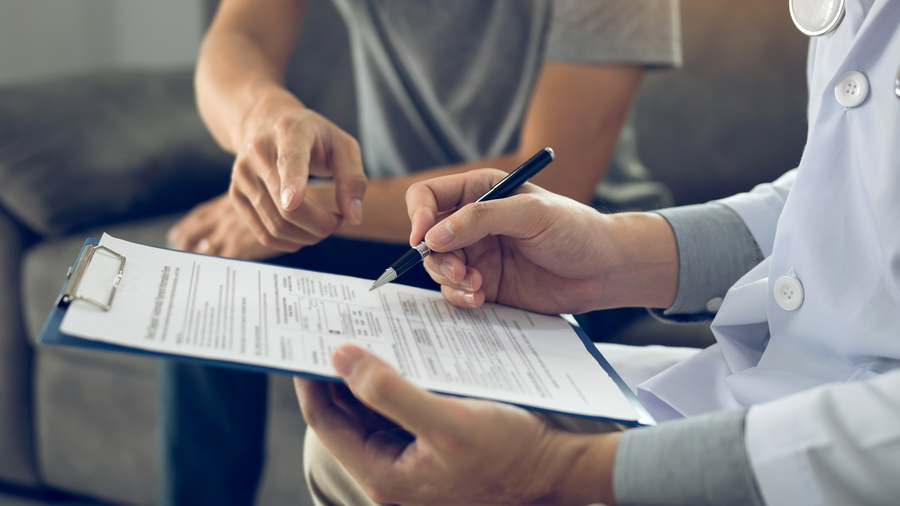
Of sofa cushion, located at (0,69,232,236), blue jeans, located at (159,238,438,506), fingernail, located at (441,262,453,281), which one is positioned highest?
fingernail, located at (441,262,453,281)

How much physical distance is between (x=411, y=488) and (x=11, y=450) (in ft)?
3.47

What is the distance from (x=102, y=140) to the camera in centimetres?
113

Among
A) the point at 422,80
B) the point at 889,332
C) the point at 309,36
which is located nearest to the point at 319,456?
the point at 889,332

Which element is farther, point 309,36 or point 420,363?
point 309,36

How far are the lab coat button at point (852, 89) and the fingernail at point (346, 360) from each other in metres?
0.36

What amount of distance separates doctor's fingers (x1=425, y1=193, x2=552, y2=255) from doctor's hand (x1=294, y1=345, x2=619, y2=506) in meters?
0.15

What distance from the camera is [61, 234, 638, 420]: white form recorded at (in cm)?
36

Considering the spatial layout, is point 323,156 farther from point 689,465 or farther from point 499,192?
point 689,465

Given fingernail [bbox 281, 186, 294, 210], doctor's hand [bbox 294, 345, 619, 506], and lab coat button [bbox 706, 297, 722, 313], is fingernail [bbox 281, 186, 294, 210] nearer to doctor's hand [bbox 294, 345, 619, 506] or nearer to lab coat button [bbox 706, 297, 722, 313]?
doctor's hand [bbox 294, 345, 619, 506]

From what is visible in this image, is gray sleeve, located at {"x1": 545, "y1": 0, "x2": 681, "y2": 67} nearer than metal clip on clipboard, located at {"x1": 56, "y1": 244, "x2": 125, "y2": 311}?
No

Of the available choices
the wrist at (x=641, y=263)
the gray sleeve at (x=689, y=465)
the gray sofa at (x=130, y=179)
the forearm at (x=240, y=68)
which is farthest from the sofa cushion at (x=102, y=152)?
the gray sleeve at (x=689, y=465)

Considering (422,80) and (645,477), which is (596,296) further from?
(422,80)

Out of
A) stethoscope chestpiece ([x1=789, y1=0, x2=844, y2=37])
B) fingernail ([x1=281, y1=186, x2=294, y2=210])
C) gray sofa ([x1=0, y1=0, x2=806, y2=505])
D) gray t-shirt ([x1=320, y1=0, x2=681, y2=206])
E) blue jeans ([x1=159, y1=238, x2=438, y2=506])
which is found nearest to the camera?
stethoscope chestpiece ([x1=789, y1=0, x2=844, y2=37])

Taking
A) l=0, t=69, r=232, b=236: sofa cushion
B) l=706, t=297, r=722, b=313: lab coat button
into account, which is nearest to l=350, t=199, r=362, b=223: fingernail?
l=706, t=297, r=722, b=313: lab coat button
